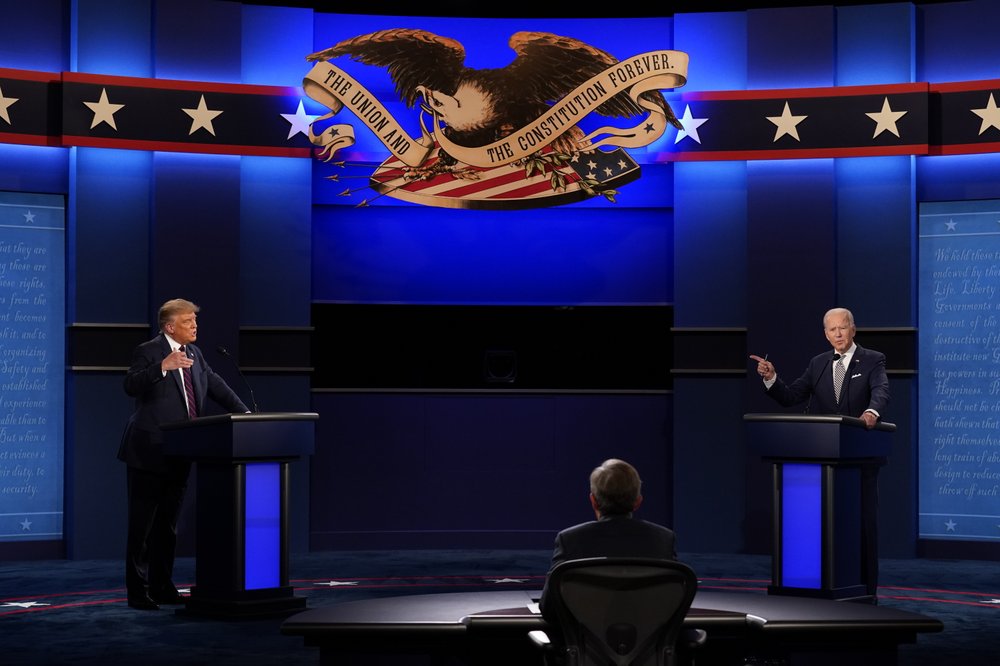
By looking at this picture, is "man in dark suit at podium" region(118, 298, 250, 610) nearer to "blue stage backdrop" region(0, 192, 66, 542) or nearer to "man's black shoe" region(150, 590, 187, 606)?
"man's black shoe" region(150, 590, 187, 606)

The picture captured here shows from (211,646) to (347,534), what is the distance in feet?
11.5

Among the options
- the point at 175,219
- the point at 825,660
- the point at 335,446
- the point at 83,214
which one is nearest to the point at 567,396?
the point at 335,446

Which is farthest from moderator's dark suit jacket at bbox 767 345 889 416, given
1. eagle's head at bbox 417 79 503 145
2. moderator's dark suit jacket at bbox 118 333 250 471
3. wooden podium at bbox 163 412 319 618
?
eagle's head at bbox 417 79 503 145

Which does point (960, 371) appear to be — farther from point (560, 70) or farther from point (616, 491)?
point (616, 491)

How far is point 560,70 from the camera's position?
28.3ft

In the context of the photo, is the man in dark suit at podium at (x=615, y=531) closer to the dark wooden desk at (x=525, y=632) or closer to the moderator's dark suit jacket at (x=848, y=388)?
the dark wooden desk at (x=525, y=632)

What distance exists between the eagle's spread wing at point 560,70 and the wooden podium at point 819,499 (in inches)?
129

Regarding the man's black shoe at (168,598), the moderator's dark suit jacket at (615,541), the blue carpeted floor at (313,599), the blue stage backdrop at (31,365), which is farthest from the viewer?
the blue stage backdrop at (31,365)

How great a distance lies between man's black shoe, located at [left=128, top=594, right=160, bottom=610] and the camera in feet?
19.8

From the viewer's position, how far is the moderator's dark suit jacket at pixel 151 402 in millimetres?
6074

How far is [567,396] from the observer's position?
873cm

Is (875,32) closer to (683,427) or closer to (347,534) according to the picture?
(683,427)

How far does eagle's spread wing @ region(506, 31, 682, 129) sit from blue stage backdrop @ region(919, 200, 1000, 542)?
2325 mm

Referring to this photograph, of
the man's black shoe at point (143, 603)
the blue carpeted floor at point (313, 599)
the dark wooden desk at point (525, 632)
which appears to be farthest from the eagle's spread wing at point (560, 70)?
the dark wooden desk at point (525, 632)
